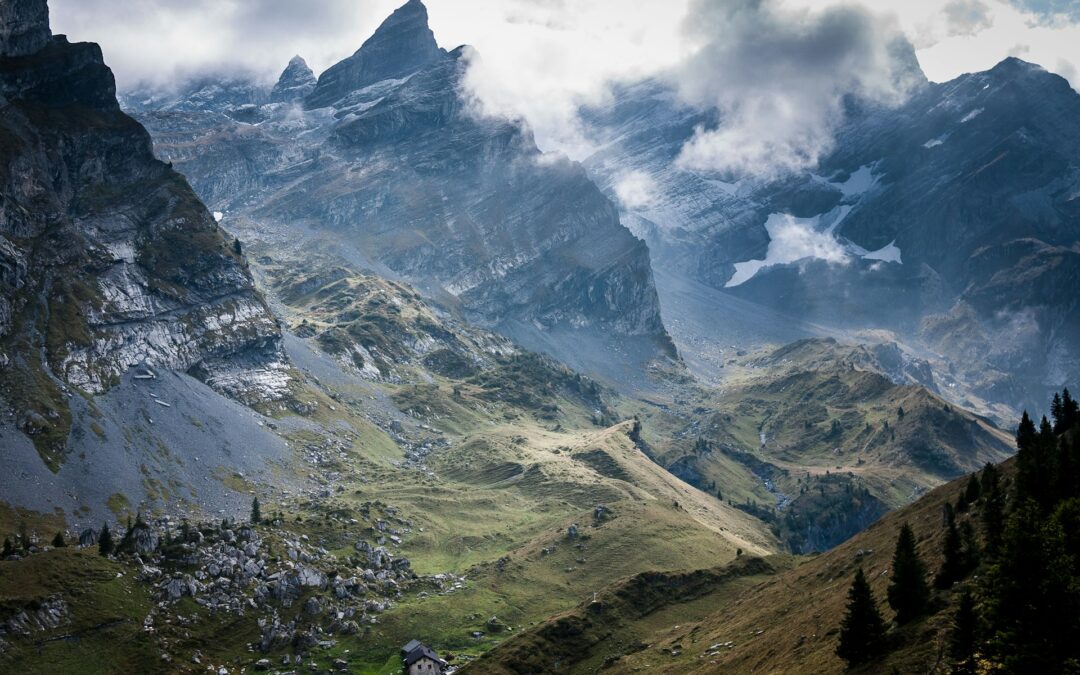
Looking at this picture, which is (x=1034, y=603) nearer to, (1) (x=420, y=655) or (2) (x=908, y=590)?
(2) (x=908, y=590)

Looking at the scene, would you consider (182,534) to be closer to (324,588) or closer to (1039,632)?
(324,588)

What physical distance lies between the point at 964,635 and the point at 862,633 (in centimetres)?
1341

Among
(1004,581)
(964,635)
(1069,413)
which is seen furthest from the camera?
(1069,413)

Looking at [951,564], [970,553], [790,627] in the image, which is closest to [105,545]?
[790,627]

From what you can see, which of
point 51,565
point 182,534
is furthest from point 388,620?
point 51,565

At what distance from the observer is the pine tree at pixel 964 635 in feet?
238

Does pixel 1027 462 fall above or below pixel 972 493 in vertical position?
above

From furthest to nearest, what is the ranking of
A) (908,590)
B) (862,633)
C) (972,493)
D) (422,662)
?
(422,662), (972,493), (908,590), (862,633)

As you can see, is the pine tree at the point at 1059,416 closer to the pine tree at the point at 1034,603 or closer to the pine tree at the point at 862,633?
the pine tree at the point at 862,633

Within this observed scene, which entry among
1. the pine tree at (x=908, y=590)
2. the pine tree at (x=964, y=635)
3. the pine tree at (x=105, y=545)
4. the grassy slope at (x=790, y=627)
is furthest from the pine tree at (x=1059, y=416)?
the pine tree at (x=105, y=545)

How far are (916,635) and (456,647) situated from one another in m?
117

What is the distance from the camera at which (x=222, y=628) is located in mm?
168125

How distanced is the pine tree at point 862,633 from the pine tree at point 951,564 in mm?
11648

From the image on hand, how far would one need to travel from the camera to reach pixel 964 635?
73.7m
